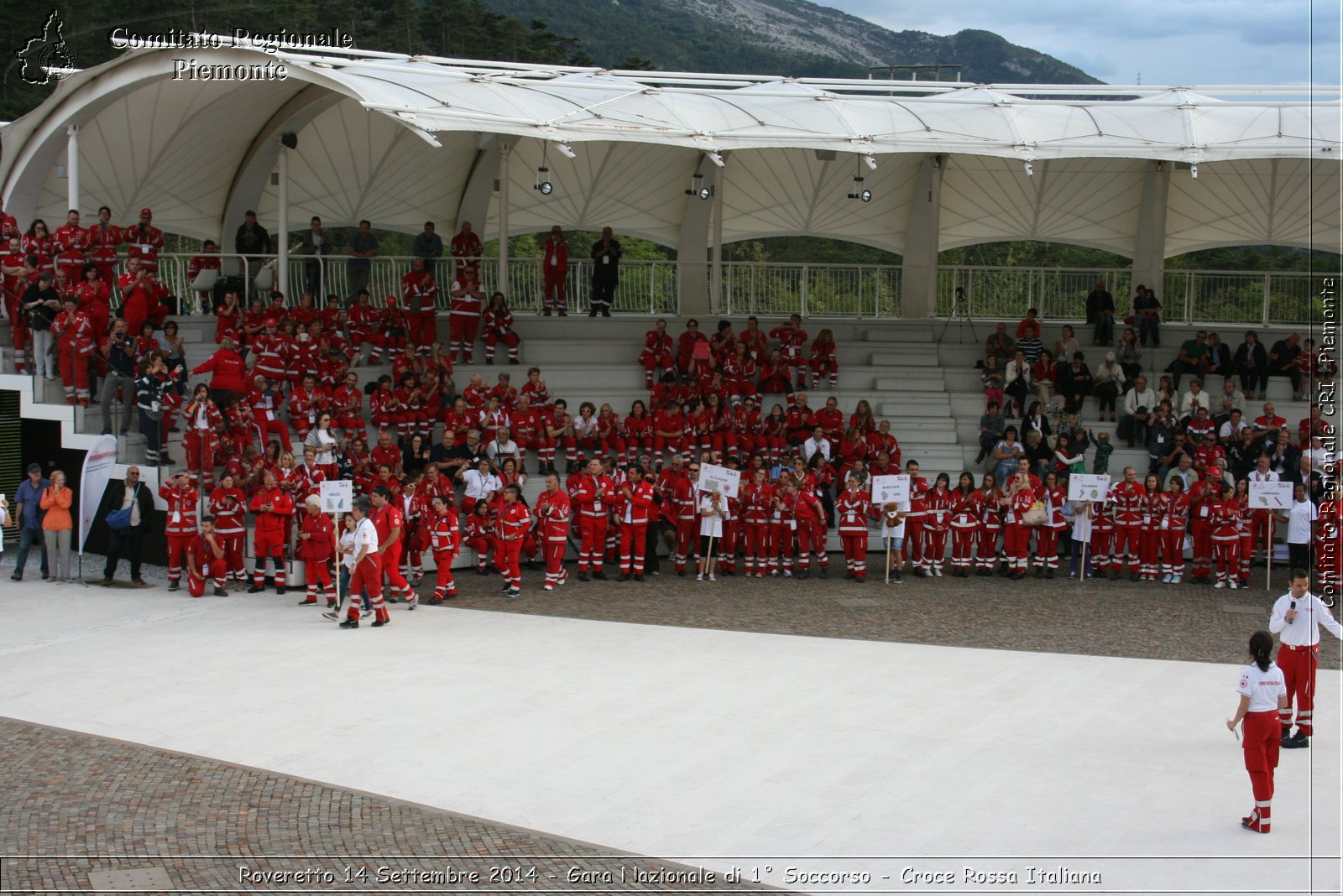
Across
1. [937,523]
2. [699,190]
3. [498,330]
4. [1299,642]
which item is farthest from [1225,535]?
[498,330]

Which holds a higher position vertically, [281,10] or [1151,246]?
[281,10]

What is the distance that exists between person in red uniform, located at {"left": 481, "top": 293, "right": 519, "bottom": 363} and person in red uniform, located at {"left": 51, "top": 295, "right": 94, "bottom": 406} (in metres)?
6.73

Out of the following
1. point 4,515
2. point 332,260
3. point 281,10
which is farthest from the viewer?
point 281,10

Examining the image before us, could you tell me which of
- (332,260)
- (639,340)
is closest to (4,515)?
(332,260)

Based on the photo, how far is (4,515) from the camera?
15117mm

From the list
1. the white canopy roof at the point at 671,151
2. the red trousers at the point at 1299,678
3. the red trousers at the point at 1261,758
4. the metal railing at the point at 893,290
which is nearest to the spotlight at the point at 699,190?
the white canopy roof at the point at 671,151

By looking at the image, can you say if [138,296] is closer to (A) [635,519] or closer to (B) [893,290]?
(A) [635,519]

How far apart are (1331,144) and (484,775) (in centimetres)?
1754

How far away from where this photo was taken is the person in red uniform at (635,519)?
57.7 ft

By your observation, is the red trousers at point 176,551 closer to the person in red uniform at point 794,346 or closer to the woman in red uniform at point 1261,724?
the person in red uniform at point 794,346

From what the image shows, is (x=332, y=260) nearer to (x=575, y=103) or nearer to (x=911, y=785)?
(x=575, y=103)

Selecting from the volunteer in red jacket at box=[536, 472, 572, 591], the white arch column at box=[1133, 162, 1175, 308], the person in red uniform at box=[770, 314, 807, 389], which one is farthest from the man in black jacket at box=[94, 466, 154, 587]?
the white arch column at box=[1133, 162, 1175, 308]

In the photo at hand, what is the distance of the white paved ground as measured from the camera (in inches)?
350

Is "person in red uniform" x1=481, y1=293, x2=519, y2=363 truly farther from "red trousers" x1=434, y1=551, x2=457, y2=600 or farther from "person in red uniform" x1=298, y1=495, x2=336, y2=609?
"person in red uniform" x1=298, y1=495, x2=336, y2=609
